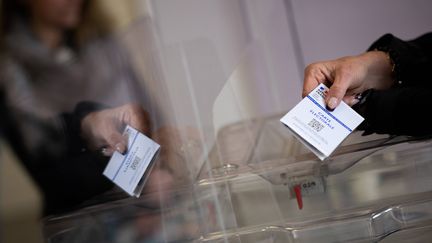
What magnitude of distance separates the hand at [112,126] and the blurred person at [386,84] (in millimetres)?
325

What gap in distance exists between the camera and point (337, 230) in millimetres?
643

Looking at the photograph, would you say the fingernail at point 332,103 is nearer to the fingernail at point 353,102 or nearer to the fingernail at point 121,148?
the fingernail at point 353,102

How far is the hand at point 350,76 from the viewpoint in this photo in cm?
67

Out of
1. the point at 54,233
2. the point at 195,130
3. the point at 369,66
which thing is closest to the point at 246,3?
the point at 195,130

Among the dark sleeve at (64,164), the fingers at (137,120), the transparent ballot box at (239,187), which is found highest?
the fingers at (137,120)

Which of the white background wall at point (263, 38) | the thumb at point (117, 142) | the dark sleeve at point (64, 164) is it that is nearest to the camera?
the thumb at point (117, 142)

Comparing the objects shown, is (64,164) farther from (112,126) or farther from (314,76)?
(314,76)

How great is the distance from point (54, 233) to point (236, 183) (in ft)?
→ 1.22

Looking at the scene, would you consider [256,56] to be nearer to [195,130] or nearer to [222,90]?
[222,90]

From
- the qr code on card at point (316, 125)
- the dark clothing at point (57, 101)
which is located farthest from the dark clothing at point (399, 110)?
the dark clothing at point (57, 101)

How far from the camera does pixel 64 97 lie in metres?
1.15

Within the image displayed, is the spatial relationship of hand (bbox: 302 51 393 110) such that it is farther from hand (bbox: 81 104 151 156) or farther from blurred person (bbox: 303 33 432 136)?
hand (bbox: 81 104 151 156)

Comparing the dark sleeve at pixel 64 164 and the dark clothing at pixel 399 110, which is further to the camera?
the dark sleeve at pixel 64 164

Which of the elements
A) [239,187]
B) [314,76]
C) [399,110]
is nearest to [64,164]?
[239,187]
